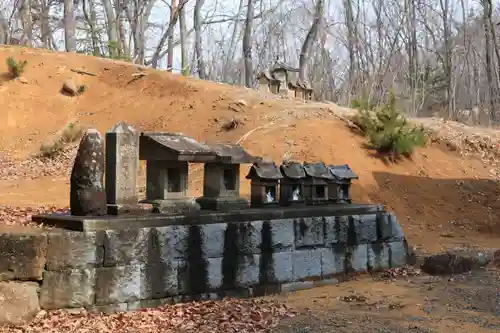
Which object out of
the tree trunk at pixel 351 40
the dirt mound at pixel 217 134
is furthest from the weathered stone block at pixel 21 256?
the tree trunk at pixel 351 40

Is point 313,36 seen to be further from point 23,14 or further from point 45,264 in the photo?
point 45,264

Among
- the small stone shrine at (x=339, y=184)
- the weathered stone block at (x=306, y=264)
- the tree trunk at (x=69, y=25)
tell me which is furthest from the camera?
the tree trunk at (x=69, y=25)

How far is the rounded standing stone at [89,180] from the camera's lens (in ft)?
19.4

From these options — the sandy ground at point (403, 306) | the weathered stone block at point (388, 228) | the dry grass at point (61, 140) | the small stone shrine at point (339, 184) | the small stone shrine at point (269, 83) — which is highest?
the small stone shrine at point (269, 83)

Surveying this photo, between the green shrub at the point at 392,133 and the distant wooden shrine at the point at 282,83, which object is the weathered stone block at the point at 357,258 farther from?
the distant wooden shrine at the point at 282,83

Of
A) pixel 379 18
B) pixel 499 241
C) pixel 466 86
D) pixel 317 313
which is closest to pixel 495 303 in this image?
pixel 317 313

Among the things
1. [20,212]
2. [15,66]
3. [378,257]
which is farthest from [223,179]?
[15,66]

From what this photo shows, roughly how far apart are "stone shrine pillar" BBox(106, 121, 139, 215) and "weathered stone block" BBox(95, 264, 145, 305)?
26.6 inches

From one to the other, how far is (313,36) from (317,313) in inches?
824

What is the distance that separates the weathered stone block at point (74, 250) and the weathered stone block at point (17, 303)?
0.29 m

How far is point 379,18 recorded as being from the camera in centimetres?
3350

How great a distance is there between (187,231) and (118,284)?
0.96 m

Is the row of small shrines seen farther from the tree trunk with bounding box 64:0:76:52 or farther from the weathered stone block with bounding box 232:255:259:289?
the tree trunk with bounding box 64:0:76:52

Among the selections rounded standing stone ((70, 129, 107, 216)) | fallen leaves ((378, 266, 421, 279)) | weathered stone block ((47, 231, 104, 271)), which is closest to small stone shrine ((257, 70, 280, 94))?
fallen leaves ((378, 266, 421, 279))
